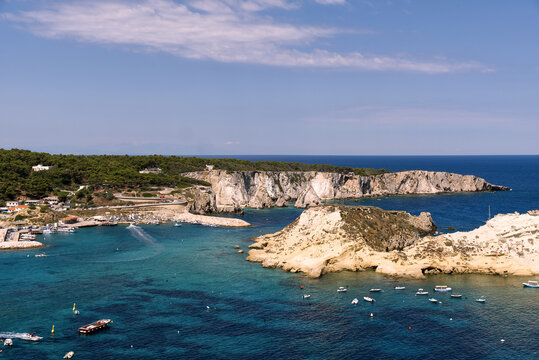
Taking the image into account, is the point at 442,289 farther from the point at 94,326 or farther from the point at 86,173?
the point at 86,173

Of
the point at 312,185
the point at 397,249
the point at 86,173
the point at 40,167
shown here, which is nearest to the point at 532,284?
the point at 397,249

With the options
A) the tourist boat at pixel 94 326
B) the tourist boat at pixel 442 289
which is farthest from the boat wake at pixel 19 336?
the tourist boat at pixel 442 289

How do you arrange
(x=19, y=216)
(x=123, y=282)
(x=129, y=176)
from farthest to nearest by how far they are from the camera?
(x=129, y=176) → (x=19, y=216) → (x=123, y=282)

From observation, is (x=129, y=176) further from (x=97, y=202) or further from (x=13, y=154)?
(x=13, y=154)

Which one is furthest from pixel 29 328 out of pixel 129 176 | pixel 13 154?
pixel 13 154

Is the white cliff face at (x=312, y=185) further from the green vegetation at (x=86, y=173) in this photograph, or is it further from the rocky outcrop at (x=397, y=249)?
the rocky outcrop at (x=397, y=249)

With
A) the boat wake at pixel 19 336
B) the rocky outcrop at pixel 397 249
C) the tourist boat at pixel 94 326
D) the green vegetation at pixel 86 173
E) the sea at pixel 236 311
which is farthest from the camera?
the green vegetation at pixel 86 173
